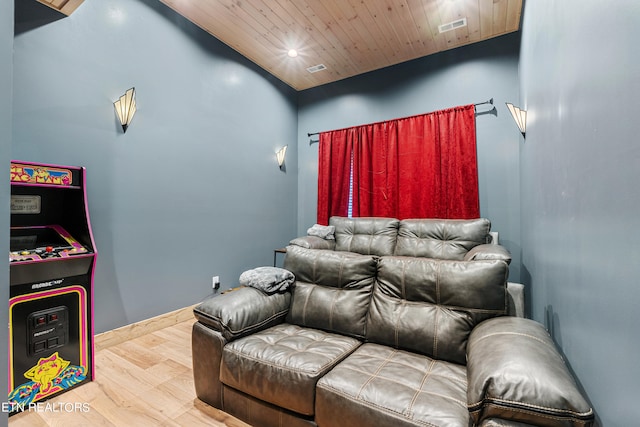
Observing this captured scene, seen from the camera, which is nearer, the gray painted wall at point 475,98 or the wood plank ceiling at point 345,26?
the wood plank ceiling at point 345,26

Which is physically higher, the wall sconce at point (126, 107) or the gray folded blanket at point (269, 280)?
the wall sconce at point (126, 107)

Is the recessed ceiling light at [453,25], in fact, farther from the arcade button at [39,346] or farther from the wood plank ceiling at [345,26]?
the arcade button at [39,346]


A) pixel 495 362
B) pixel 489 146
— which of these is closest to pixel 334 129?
pixel 489 146

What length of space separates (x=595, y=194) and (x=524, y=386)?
687 millimetres

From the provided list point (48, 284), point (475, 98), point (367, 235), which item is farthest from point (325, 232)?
point (48, 284)

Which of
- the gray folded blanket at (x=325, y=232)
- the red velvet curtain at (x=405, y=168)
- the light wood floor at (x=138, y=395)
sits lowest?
the light wood floor at (x=138, y=395)

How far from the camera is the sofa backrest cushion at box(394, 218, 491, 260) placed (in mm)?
2781

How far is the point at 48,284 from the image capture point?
5.62 feet

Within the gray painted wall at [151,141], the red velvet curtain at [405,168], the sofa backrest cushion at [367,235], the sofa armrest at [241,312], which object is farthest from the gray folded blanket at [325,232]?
the sofa armrest at [241,312]

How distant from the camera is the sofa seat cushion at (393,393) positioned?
1034 mm

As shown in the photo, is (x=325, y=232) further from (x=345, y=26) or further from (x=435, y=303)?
(x=345, y=26)

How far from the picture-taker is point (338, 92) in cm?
444

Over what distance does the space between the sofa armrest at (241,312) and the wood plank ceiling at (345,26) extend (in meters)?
2.74

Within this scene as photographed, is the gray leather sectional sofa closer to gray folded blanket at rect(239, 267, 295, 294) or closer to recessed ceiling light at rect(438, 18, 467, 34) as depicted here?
gray folded blanket at rect(239, 267, 295, 294)
